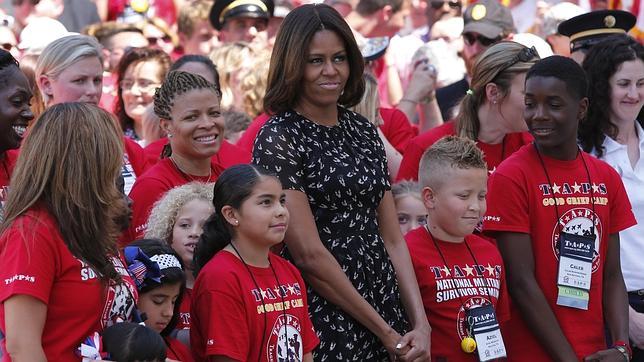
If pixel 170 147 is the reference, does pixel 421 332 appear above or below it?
below

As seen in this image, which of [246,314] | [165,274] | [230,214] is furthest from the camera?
[230,214]

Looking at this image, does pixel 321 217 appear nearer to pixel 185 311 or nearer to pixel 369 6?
pixel 185 311

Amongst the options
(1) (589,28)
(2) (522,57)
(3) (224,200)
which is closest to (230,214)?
(3) (224,200)

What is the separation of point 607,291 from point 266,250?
168 cm

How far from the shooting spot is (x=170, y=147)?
18.1 ft

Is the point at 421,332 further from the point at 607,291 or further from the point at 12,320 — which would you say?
the point at 12,320

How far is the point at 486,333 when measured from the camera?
4.78 metres

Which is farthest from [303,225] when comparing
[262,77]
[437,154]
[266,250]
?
[262,77]

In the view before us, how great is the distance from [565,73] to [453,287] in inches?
41.8

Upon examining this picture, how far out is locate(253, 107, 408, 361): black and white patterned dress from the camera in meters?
4.38

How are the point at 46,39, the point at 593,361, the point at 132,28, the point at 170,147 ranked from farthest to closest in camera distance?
the point at 132,28 → the point at 46,39 → the point at 170,147 → the point at 593,361

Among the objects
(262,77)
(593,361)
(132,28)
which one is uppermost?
(132,28)

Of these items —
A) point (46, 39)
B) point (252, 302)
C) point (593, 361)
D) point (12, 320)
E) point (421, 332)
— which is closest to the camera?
point (12, 320)

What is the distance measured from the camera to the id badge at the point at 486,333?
4762 mm
